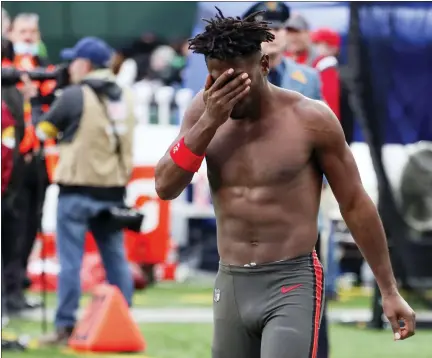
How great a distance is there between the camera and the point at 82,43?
10.2 m

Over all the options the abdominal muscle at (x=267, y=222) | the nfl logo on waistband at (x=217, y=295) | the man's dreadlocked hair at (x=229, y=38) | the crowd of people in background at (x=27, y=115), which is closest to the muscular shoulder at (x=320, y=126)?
the abdominal muscle at (x=267, y=222)

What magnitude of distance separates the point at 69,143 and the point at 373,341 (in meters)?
2.90

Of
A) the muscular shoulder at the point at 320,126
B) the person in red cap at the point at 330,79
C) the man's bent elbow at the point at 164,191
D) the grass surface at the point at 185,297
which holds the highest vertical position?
the muscular shoulder at the point at 320,126

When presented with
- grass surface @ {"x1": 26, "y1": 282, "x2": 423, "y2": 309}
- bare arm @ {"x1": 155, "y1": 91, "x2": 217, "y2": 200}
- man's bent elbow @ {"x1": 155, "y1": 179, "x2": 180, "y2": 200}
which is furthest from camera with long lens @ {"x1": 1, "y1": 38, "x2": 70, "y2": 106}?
man's bent elbow @ {"x1": 155, "y1": 179, "x2": 180, "y2": 200}

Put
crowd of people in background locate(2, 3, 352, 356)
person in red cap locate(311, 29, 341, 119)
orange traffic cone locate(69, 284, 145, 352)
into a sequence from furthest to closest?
1. person in red cap locate(311, 29, 341, 119)
2. crowd of people in background locate(2, 3, 352, 356)
3. orange traffic cone locate(69, 284, 145, 352)

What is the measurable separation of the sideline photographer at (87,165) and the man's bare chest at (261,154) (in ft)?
16.1

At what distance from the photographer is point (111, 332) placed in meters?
9.39

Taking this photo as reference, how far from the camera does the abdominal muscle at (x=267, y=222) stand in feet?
16.5

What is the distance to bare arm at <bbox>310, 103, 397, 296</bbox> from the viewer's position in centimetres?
502

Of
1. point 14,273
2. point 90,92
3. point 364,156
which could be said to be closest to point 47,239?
point 14,273

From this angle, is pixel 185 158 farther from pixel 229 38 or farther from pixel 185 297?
pixel 185 297

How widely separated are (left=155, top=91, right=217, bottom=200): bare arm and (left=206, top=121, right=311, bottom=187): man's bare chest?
0.49ft

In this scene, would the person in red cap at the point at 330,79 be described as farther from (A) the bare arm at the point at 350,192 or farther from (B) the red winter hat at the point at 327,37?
(A) the bare arm at the point at 350,192

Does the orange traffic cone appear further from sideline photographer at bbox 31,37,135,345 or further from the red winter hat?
the red winter hat
